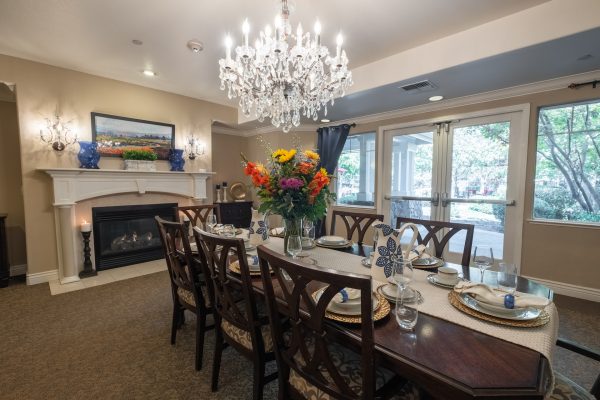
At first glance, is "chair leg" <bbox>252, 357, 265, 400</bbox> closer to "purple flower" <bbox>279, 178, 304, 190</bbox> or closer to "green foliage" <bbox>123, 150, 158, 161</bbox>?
"purple flower" <bbox>279, 178, 304, 190</bbox>

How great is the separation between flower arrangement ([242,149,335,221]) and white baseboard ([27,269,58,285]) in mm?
3411

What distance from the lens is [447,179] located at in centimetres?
367

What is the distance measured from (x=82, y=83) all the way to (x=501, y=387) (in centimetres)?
465

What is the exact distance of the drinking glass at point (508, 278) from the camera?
1208 mm

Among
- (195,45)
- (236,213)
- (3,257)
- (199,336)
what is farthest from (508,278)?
(3,257)

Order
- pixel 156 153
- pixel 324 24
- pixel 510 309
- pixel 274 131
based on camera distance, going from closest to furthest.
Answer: pixel 510 309
pixel 324 24
pixel 156 153
pixel 274 131

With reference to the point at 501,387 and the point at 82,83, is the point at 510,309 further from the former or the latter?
the point at 82,83

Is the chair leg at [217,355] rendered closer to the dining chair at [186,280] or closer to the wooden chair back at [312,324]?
the dining chair at [186,280]

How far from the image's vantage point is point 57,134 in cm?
316

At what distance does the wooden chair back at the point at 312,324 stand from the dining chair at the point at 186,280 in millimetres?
713

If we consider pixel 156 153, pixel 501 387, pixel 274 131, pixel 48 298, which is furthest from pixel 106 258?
pixel 501 387

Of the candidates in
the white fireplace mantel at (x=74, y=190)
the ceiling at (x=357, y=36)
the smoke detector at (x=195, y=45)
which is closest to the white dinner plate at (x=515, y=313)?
the ceiling at (x=357, y=36)

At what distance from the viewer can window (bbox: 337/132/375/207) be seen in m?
4.50

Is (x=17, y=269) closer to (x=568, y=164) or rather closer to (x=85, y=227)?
(x=85, y=227)
